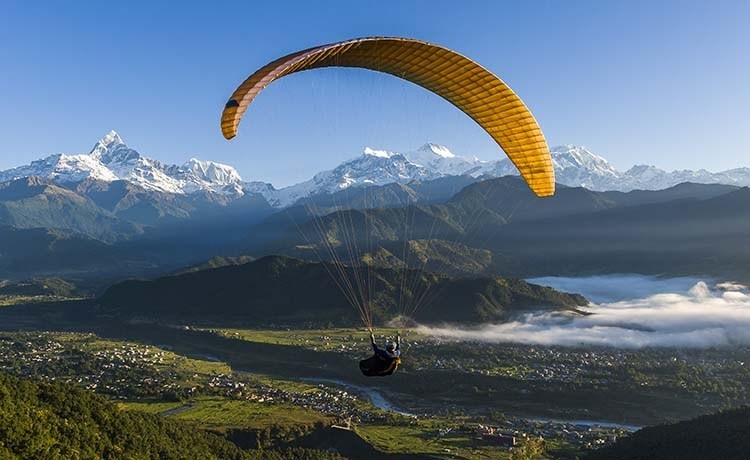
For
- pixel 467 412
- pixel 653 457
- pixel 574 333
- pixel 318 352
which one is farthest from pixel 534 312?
pixel 653 457

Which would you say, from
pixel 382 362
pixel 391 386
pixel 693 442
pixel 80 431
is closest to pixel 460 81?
pixel 382 362

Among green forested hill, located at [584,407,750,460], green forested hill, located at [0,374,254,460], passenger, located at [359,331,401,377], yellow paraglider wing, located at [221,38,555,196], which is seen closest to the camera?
passenger, located at [359,331,401,377]

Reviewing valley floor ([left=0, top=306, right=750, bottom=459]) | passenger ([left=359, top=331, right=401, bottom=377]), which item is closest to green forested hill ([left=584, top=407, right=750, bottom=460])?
valley floor ([left=0, top=306, right=750, bottom=459])

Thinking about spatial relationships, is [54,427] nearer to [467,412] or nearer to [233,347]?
[467,412]

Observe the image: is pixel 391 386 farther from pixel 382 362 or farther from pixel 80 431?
pixel 382 362

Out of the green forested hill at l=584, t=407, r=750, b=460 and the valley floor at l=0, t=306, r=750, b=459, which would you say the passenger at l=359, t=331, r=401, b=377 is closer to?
the valley floor at l=0, t=306, r=750, b=459

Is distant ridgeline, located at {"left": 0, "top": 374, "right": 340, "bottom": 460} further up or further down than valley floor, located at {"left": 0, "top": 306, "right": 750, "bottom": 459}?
further up
